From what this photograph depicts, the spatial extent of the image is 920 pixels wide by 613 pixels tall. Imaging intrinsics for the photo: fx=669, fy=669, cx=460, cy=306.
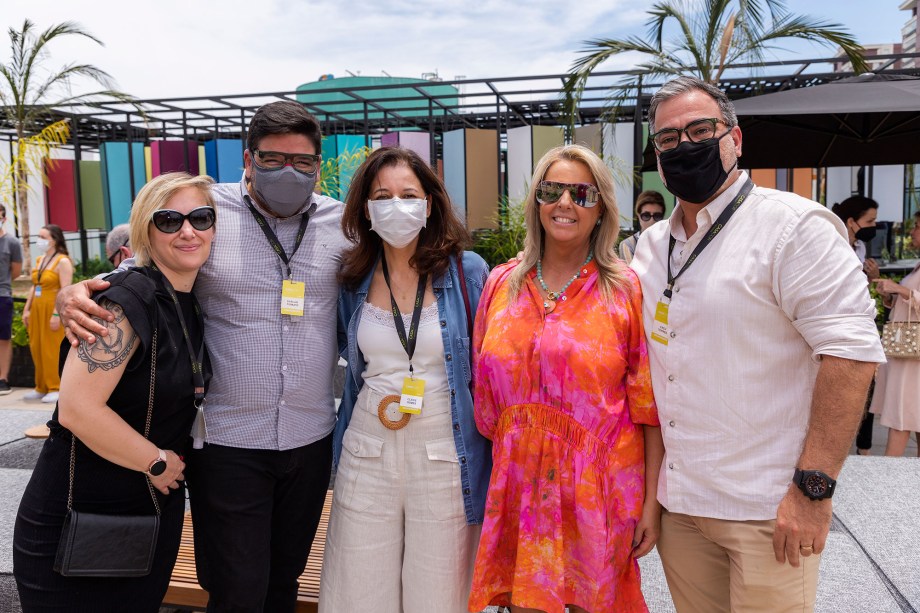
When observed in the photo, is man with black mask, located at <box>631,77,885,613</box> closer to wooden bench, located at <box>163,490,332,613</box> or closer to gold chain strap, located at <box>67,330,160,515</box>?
wooden bench, located at <box>163,490,332,613</box>

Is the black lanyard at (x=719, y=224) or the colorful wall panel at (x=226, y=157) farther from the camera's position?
the colorful wall panel at (x=226, y=157)

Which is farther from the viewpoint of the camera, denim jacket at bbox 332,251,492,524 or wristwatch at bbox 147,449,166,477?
denim jacket at bbox 332,251,492,524

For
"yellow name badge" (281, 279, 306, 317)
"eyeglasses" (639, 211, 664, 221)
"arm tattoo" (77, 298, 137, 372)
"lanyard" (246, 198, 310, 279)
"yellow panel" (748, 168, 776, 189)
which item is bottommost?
"arm tattoo" (77, 298, 137, 372)

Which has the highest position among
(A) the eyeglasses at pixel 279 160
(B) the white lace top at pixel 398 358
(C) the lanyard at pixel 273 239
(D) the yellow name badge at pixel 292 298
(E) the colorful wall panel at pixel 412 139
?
(E) the colorful wall panel at pixel 412 139

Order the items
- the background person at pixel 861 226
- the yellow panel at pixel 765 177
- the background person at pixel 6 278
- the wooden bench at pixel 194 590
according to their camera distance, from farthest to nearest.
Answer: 1. the yellow panel at pixel 765 177
2. the background person at pixel 6 278
3. the background person at pixel 861 226
4. the wooden bench at pixel 194 590

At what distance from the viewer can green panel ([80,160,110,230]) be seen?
14.3 meters

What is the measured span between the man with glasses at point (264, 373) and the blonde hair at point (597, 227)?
0.71m

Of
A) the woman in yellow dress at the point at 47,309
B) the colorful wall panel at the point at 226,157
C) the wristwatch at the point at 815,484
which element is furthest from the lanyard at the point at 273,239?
the colorful wall panel at the point at 226,157

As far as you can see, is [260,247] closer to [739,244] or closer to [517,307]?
[517,307]

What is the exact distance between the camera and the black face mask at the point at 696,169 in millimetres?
1934

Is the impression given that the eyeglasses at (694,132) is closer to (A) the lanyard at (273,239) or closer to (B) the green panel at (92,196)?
(A) the lanyard at (273,239)

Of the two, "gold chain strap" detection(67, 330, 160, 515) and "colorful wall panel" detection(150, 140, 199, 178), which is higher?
Answer: "colorful wall panel" detection(150, 140, 199, 178)

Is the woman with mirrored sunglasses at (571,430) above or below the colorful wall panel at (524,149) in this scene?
below

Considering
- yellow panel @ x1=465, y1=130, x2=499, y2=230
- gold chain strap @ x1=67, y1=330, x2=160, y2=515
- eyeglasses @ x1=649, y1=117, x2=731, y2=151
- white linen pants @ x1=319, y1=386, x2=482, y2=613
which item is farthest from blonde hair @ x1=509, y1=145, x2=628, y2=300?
yellow panel @ x1=465, y1=130, x2=499, y2=230
